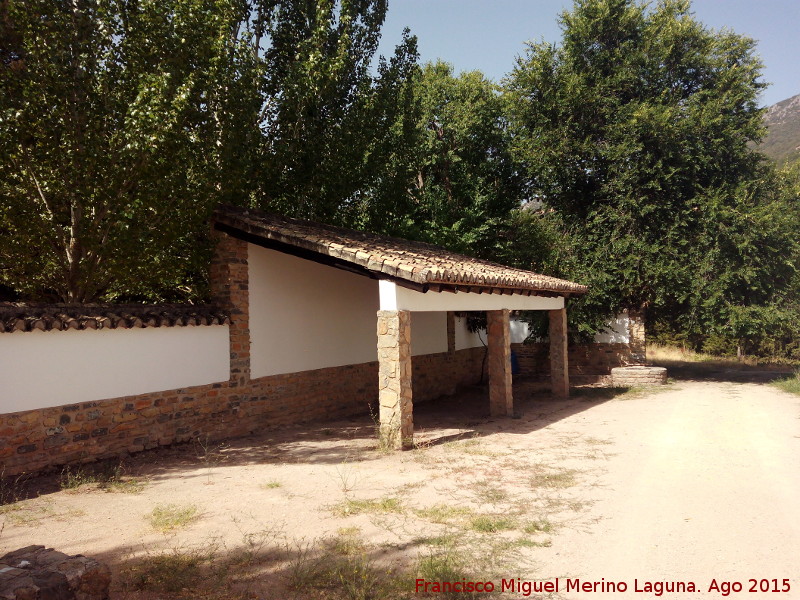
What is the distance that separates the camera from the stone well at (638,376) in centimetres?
1653

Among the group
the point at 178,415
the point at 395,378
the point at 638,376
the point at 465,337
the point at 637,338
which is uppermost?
the point at 465,337

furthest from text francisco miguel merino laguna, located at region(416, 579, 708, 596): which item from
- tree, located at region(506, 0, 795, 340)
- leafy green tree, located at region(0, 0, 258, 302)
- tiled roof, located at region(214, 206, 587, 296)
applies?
tree, located at region(506, 0, 795, 340)

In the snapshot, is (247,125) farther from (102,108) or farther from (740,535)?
(740,535)

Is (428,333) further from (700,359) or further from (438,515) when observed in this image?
(700,359)

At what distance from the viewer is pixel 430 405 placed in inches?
543

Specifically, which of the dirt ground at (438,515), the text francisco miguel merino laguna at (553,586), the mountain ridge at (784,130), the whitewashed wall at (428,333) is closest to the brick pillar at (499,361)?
the dirt ground at (438,515)

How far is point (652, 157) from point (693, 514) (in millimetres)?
13296

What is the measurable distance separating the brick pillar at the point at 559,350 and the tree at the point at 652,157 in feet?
10.2

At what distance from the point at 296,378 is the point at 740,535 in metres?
7.38

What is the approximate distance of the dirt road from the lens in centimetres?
420

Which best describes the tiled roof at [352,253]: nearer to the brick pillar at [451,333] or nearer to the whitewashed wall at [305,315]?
the whitewashed wall at [305,315]

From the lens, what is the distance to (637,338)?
58.9 feet

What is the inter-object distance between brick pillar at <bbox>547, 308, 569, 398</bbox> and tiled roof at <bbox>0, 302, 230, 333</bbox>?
26.5 ft

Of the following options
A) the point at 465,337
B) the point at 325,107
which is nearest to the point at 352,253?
the point at 325,107
